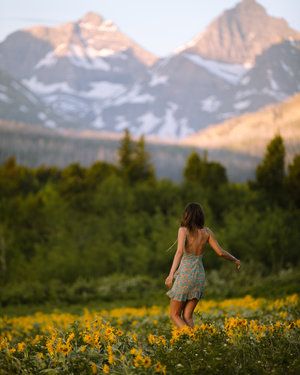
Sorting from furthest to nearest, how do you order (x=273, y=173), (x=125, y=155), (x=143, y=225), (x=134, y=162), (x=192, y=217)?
(x=125, y=155)
(x=134, y=162)
(x=273, y=173)
(x=143, y=225)
(x=192, y=217)

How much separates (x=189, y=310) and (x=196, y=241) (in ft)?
3.00

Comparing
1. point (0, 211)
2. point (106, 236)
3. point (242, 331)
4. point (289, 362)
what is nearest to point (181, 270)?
point (242, 331)

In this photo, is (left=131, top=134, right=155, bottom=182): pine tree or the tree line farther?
(left=131, top=134, right=155, bottom=182): pine tree

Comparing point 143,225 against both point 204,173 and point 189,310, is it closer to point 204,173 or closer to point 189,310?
point 204,173

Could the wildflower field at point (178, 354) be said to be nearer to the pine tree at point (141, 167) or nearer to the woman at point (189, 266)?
the woman at point (189, 266)

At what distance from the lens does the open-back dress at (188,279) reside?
8.70 metres

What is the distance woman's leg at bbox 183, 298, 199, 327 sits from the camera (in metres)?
8.78

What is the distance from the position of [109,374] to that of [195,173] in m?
60.1

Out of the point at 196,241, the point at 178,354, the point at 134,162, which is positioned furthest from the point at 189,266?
the point at 134,162

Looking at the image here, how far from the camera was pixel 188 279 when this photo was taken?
8.71 metres

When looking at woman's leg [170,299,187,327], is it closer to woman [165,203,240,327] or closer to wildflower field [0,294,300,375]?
woman [165,203,240,327]

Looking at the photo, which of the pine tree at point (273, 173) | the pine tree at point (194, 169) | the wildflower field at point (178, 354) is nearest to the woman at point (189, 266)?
the wildflower field at point (178, 354)

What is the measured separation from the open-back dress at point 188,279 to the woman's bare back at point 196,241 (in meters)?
0.05

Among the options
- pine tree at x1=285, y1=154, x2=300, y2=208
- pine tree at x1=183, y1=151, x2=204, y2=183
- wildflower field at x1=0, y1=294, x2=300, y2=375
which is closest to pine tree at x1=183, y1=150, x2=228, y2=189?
pine tree at x1=183, y1=151, x2=204, y2=183
